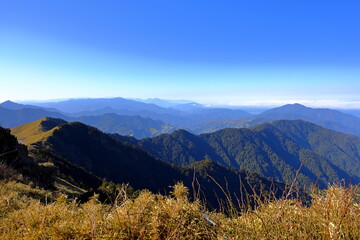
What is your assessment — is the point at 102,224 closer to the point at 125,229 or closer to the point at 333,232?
the point at 125,229

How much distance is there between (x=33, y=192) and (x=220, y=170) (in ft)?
604

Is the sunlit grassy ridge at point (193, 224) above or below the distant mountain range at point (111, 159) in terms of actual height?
above

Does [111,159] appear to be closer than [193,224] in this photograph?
No

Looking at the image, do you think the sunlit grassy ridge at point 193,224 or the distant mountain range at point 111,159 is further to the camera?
the distant mountain range at point 111,159

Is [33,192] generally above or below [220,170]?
above

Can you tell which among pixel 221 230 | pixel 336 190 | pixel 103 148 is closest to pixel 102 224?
pixel 221 230

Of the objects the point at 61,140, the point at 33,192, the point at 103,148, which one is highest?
the point at 33,192

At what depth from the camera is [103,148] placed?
148m

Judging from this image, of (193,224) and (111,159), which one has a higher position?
(193,224)

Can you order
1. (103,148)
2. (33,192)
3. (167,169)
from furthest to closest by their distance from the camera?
1. (167,169)
2. (103,148)
3. (33,192)

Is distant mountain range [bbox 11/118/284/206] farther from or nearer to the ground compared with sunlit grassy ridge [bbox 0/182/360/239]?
nearer to the ground

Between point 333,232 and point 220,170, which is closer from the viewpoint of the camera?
point 333,232

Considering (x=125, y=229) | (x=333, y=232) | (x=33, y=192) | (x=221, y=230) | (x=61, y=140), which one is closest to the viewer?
(x=333, y=232)

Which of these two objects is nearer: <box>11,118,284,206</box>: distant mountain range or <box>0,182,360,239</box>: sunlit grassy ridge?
<box>0,182,360,239</box>: sunlit grassy ridge
